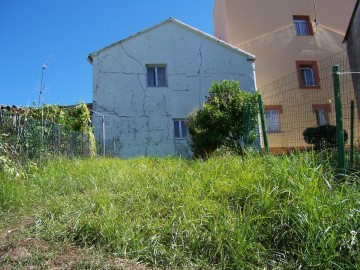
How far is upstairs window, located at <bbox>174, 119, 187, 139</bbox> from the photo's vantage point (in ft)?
52.5

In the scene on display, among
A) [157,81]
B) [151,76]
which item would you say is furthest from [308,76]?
[151,76]

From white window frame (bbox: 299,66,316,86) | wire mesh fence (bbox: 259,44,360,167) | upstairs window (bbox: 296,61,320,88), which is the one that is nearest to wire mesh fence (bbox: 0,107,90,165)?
wire mesh fence (bbox: 259,44,360,167)

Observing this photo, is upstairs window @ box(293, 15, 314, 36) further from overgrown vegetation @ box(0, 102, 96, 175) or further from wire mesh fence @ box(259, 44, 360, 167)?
→ overgrown vegetation @ box(0, 102, 96, 175)

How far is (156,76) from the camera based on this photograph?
54.8 feet

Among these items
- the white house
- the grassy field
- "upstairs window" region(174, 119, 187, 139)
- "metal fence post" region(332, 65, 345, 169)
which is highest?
the white house

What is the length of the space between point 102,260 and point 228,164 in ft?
8.47

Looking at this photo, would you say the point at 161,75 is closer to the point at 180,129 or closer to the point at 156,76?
the point at 156,76

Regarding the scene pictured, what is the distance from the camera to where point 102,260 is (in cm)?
294

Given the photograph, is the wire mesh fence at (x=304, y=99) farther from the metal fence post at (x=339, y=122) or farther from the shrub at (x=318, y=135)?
the metal fence post at (x=339, y=122)

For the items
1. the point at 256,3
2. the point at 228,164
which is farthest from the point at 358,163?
the point at 256,3

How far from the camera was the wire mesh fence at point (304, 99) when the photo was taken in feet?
30.7

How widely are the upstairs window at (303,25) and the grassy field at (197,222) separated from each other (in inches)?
735

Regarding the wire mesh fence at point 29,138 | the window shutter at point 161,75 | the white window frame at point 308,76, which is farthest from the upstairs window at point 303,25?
the wire mesh fence at point 29,138

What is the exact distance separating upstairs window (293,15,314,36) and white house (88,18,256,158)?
594cm
